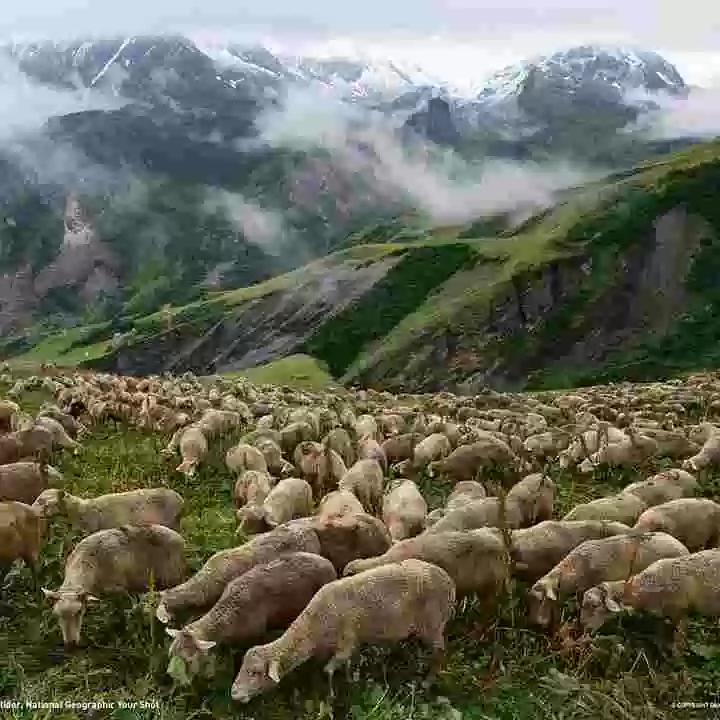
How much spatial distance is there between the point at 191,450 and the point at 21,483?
5435 mm

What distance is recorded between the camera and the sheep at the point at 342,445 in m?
21.2

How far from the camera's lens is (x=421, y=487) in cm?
1964

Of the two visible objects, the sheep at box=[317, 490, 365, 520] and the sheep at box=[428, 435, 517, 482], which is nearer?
the sheep at box=[317, 490, 365, 520]

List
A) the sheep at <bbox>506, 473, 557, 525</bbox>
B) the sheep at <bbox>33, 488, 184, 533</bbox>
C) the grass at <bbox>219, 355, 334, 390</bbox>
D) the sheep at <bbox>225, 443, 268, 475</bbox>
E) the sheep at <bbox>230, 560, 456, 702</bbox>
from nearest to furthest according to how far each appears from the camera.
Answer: the sheep at <bbox>230, 560, 456, 702</bbox> < the sheep at <bbox>33, 488, 184, 533</bbox> < the sheep at <bbox>506, 473, 557, 525</bbox> < the sheep at <bbox>225, 443, 268, 475</bbox> < the grass at <bbox>219, 355, 334, 390</bbox>

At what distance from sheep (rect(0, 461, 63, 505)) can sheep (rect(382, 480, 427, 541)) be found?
6194 mm

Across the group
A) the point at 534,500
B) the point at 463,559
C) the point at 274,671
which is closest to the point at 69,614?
the point at 274,671

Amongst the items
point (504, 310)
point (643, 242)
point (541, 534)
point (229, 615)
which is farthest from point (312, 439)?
point (643, 242)

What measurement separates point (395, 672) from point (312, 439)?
13.8 metres

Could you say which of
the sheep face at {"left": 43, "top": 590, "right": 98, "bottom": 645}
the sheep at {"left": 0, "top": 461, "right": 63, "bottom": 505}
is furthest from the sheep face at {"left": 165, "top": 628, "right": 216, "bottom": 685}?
the sheep at {"left": 0, "top": 461, "right": 63, "bottom": 505}

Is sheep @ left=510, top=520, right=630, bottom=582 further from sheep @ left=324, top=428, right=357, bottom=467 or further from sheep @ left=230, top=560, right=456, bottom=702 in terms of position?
sheep @ left=324, top=428, right=357, bottom=467

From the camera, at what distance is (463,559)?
37.3 feet

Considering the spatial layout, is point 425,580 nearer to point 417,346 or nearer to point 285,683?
point 285,683

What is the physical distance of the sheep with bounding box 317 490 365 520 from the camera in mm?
14235

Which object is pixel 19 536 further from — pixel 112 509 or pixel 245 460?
pixel 245 460
